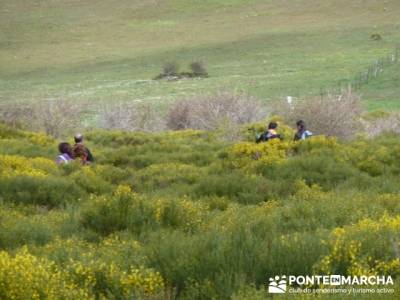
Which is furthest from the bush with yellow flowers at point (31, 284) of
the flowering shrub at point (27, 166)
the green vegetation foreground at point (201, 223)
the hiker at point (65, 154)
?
the hiker at point (65, 154)

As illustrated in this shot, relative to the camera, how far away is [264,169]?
13055 mm

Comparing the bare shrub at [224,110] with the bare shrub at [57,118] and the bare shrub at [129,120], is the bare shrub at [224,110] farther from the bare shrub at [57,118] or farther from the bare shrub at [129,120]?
the bare shrub at [57,118]

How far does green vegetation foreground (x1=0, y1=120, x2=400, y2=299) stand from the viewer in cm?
522

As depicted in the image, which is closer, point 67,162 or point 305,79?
point 67,162

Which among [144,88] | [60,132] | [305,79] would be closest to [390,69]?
[305,79]

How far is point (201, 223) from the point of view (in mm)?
8094

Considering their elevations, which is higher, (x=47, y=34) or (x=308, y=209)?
(x=47, y=34)

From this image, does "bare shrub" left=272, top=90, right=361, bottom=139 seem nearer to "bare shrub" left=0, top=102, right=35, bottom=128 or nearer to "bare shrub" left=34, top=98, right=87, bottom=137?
"bare shrub" left=34, top=98, right=87, bottom=137

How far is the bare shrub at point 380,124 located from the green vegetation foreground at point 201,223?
29.6ft

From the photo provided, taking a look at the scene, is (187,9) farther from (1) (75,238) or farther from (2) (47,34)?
(1) (75,238)

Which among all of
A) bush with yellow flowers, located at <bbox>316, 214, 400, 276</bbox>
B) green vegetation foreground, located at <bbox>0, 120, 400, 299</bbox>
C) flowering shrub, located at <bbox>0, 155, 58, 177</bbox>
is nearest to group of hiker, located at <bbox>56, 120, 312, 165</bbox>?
flowering shrub, located at <bbox>0, 155, 58, 177</bbox>

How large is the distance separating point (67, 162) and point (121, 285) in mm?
9582

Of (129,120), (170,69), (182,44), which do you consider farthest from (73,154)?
(182,44)

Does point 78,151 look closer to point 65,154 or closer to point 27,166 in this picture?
point 65,154
